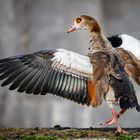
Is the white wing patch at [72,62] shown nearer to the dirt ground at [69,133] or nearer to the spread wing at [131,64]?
the spread wing at [131,64]

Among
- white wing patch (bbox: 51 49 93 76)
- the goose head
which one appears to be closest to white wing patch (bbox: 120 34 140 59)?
the goose head

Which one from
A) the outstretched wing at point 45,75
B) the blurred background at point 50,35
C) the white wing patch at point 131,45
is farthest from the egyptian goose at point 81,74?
the blurred background at point 50,35

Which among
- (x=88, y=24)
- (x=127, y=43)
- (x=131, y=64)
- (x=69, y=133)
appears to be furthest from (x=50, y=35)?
(x=69, y=133)

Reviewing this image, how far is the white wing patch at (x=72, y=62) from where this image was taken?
8.40 meters

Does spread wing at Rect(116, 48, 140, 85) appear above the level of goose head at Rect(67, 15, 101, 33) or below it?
below

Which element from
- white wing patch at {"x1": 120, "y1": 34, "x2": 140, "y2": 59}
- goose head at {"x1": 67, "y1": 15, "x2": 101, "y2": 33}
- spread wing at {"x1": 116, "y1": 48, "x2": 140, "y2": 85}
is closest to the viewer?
spread wing at {"x1": 116, "y1": 48, "x2": 140, "y2": 85}

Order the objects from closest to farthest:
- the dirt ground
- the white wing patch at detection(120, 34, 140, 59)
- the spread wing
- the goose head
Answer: the dirt ground → the spread wing → the white wing patch at detection(120, 34, 140, 59) → the goose head

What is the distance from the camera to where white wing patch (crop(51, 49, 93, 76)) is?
8398mm

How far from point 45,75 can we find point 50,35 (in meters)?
4.01

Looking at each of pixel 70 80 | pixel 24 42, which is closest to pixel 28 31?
pixel 24 42

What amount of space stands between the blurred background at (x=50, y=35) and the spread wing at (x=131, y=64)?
12.1ft

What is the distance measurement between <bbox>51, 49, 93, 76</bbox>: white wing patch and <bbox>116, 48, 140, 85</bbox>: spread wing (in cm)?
37

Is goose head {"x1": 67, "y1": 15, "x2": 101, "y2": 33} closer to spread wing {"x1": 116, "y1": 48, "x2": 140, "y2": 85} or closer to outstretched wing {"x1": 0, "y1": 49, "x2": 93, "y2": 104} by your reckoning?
spread wing {"x1": 116, "y1": 48, "x2": 140, "y2": 85}

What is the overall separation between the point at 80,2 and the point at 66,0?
211mm
